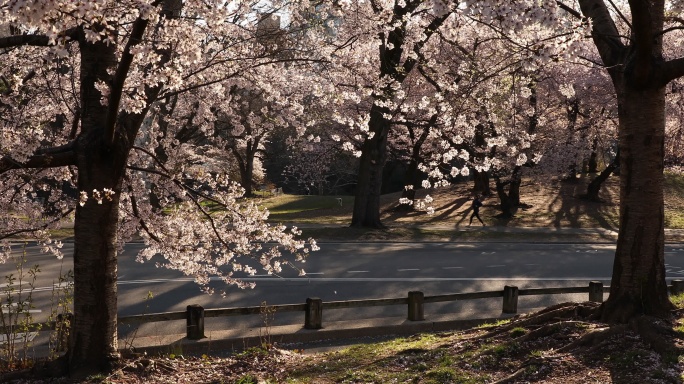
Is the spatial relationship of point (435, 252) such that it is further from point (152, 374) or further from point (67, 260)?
point (152, 374)

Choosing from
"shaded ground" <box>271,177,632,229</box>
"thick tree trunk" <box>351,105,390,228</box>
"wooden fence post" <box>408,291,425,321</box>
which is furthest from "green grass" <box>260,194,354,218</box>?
"wooden fence post" <box>408,291,425,321</box>

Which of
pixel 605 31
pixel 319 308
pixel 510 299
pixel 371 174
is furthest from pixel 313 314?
pixel 371 174

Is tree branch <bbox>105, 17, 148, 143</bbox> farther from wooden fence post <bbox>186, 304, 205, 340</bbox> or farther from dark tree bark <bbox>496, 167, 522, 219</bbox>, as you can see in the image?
dark tree bark <bbox>496, 167, 522, 219</bbox>

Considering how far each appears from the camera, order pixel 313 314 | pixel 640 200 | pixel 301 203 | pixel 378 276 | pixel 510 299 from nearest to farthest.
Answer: pixel 640 200
pixel 313 314
pixel 510 299
pixel 378 276
pixel 301 203

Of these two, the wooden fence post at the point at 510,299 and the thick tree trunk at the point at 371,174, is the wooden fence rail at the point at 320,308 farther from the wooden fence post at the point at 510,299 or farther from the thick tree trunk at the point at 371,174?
the thick tree trunk at the point at 371,174

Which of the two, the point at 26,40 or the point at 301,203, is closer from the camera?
the point at 26,40

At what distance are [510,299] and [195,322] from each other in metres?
5.69

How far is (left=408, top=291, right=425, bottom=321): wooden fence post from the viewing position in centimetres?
1322

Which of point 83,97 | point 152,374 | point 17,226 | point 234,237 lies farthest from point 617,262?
point 17,226

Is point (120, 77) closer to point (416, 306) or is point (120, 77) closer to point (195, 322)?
point (195, 322)

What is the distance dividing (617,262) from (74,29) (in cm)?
680

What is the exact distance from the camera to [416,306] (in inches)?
524

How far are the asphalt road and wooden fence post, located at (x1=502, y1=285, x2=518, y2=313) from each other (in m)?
0.40

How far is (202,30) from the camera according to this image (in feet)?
32.7
